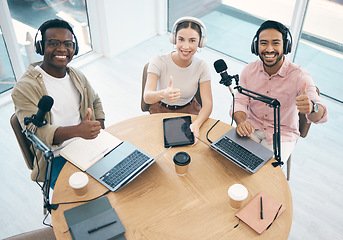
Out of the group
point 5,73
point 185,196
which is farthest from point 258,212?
point 5,73

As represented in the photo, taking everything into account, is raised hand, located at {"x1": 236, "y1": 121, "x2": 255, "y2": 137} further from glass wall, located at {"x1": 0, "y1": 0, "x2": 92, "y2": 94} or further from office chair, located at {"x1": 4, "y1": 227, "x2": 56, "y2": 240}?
glass wall, located at {"x1": 0, "y1": 0, "x2": 92, "y2": 94}

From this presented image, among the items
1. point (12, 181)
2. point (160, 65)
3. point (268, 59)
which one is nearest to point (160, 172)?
point (160, 65)

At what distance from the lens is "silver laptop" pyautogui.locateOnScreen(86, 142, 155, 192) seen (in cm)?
182

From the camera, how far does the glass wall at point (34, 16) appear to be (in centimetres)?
357

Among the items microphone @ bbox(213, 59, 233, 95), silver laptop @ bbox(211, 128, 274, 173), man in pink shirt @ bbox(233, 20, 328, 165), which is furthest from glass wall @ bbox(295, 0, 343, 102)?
microphone @ bbox(213, 59, 233, 95)

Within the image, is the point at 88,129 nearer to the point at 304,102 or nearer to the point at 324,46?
the point at 304,102

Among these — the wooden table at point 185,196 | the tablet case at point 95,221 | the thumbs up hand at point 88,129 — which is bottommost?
the wooden table at point 185,196

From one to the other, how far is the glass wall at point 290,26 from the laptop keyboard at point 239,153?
218 centimetres

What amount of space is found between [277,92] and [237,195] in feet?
3.03

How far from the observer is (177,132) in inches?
83.7

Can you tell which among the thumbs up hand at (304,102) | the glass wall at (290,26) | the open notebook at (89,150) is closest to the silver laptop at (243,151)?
the thumbs up hand at (304,102)

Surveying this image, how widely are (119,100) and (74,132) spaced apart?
1.71 m

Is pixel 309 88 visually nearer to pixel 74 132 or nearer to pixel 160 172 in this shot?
pixel 160 172

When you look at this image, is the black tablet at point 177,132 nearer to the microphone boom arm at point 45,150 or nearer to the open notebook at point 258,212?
the open notebook at point 258,212
